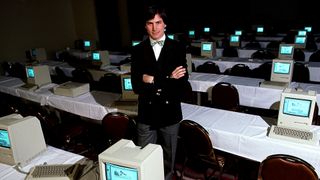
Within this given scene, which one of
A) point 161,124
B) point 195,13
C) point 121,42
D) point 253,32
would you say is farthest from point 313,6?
point 161,124

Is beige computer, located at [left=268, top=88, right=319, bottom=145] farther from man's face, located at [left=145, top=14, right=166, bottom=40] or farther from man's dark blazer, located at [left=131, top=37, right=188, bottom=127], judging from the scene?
man's face, located at [left=145, top=14, right=166, bottom=40]

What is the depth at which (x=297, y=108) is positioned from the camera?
260 centimetres

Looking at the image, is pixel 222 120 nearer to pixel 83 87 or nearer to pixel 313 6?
pixel 83 87

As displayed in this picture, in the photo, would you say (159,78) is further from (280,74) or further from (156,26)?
(280,74)

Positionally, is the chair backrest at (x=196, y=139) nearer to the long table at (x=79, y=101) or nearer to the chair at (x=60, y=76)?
the long table at (x=79, y=101)

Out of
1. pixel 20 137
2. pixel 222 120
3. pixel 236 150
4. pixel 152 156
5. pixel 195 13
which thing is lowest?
pixel 236 150

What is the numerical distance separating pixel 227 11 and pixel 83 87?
1011 centimetres

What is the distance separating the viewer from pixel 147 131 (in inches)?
95.7

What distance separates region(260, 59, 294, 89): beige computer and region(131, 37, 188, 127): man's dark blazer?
7.71 ft

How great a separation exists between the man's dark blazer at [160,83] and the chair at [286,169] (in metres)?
0.78

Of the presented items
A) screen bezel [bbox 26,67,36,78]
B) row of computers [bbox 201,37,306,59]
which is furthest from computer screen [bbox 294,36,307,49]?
screen bezel [bbox 26,67,36,78]

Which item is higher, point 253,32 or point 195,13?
point 195,13

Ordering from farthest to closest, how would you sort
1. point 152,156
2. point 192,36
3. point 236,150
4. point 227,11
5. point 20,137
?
1. point 227,11
2. point 192,36
3. point 236,150
4. point 20,137
5. point 152,156

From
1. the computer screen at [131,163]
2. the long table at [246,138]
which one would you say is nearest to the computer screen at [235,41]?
the long table at [246,138]
